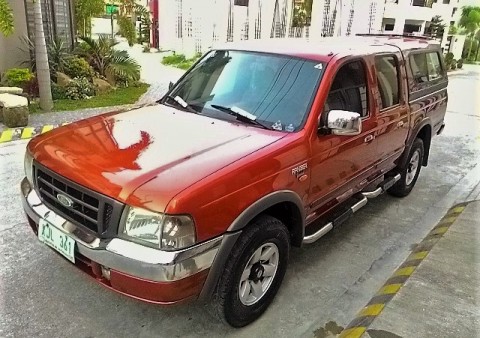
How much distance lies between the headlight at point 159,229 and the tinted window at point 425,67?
3481 millimetres

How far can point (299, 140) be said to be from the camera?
9.55ft

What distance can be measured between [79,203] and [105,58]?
9.11m

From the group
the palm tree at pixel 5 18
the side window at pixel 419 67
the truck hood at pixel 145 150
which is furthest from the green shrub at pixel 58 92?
the side window at pixel 419 67

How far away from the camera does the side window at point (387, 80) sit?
390 cm

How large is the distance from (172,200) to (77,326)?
1263 mm

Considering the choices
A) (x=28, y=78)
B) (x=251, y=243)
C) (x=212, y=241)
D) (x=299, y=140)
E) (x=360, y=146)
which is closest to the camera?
(x=212, y=241)

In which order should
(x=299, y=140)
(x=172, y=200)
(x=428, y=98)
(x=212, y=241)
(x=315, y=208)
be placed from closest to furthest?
(x=172, y=200)
(x=212, y=241)
(x=299, y=140)
(x=315, y=208)
(x=428, y=98)

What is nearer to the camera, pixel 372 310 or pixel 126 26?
pixel 372 310

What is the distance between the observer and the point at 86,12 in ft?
37.2

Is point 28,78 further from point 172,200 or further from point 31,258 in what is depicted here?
point 172,200

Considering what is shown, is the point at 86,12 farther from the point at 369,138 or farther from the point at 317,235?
the point at 317,235

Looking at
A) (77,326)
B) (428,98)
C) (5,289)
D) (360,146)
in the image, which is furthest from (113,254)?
(428,98)

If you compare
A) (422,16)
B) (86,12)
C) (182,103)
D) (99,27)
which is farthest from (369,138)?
(422,16)

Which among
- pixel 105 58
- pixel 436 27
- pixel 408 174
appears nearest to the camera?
pixel 408 174
